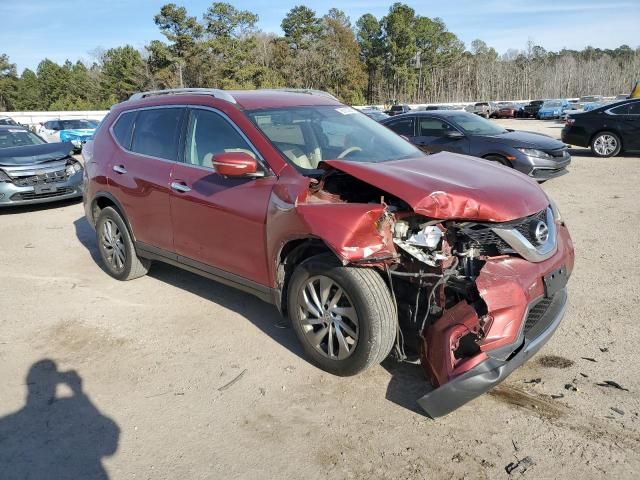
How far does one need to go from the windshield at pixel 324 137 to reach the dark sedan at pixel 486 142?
4604 mm

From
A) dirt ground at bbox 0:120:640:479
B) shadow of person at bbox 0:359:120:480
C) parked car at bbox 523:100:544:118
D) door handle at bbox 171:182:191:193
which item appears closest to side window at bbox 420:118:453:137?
dirt ground at bbox 0:120:640:479

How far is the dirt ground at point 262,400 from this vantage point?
2.75 m

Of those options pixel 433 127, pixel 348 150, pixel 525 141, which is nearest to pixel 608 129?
pixel 525 141

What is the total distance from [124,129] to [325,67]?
6970 centimetres

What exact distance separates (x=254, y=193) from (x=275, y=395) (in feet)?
4.62

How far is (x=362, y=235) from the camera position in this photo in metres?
3.08

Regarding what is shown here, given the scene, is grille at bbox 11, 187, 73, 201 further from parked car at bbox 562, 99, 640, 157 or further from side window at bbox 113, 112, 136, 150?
parked car at bbox 562, 99, 640, 157

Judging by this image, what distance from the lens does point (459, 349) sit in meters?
3.04

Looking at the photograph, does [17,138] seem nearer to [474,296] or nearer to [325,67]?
[474,296]

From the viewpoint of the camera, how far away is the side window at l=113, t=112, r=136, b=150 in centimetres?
517

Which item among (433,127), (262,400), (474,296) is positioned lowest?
(262,400)

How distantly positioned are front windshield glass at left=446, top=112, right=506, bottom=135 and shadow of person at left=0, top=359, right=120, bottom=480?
828cm

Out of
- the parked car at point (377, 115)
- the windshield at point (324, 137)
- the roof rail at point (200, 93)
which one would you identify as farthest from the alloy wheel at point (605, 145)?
the roof rail at point (200, 93)

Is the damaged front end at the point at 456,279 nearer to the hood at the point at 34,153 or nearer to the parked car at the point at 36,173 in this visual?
the parked car at the point at 36,173
